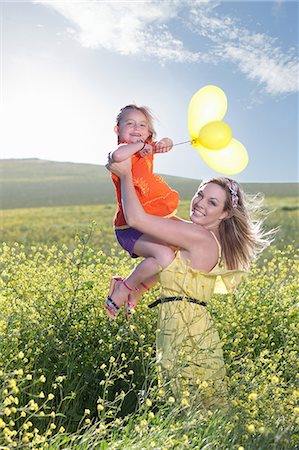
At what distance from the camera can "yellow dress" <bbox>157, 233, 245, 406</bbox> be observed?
13.9 feet

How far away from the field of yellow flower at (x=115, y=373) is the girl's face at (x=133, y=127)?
0.74 meters

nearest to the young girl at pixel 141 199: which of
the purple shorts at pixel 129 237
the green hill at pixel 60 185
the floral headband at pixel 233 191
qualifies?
the purple shorts at pixel 129 237

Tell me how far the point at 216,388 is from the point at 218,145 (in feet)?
5.97

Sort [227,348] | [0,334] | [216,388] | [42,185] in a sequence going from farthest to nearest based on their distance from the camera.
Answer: [42,185]
[227,348]
[0,334]
[216,388]

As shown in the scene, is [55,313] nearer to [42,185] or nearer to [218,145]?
[218,145]

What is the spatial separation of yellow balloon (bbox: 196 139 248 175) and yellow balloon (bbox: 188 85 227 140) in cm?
17

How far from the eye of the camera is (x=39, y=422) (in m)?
4.47

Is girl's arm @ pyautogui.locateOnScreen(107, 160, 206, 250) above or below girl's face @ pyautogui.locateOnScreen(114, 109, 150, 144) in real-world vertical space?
below

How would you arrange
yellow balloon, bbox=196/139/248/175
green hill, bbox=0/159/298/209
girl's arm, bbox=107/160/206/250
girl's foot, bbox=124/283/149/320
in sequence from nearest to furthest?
girl's arm, bbox=107/160/206/250 < girl's foot, bbox=124/283/149/320 < yellow balloon, bbox=196/139/248/175 < green hill, bbox=0/159/298/209

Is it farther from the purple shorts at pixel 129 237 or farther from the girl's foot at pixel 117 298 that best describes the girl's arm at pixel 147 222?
the girl's foot at pixel 117 298

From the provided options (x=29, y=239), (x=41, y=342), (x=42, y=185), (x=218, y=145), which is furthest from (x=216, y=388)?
(x=42, y=185)

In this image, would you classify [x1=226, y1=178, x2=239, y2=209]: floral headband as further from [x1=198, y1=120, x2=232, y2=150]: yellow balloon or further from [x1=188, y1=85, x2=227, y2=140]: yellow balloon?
[x1=188, y1=85, x2=227, y2=140]: yellow balloon

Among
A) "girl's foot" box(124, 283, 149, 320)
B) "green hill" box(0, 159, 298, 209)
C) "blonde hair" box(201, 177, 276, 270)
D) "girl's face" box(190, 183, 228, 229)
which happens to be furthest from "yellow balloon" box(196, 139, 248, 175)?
"green hill" box(0, 159, 298, 209)

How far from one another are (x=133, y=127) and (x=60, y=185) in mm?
51498
